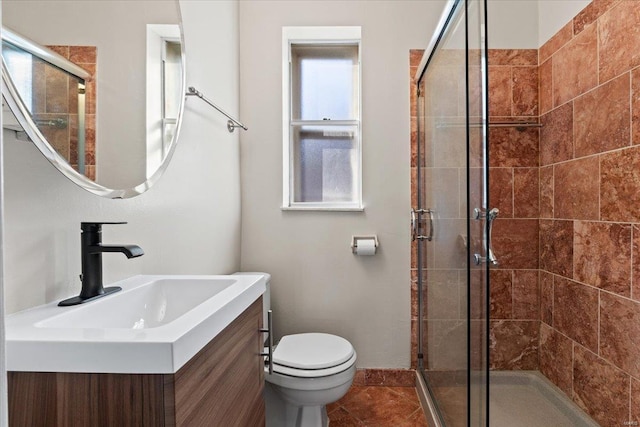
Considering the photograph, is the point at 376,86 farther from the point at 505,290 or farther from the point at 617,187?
the point at 505,290

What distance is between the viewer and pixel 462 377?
3.99ft

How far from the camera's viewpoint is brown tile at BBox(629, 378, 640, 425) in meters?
1.39

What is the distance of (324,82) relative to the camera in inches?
88.6

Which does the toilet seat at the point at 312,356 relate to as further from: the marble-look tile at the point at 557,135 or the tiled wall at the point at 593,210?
the marble-look tile at the point at 557,135

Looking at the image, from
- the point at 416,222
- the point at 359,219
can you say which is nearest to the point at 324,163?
the point at 359,219

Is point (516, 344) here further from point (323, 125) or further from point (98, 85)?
point (98, 85)

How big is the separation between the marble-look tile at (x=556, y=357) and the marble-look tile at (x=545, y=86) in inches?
50.7

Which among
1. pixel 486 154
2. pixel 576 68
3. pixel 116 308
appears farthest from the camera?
pixel 576 68

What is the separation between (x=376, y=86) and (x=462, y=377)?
165cm

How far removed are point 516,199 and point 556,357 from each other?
91 cm

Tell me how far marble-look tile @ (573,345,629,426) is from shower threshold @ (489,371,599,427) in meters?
0.07

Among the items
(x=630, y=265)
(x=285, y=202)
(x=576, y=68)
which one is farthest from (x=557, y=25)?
(x=285, y=202)

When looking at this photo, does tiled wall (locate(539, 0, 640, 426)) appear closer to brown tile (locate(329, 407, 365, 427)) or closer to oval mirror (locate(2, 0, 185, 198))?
brown tile (locate(329, 407, 365, 427))

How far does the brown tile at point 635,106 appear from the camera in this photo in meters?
1.40
